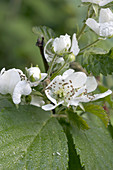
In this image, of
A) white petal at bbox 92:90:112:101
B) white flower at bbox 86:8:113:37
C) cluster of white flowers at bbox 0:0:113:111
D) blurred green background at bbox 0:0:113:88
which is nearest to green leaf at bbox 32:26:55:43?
cluster of white flowers at bbox 0:0:113:111

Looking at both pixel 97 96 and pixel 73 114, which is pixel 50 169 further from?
pixel 97 96

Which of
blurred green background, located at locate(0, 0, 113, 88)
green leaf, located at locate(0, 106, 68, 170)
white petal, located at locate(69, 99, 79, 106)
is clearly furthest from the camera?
blurred green background, located at locate(0, 0, 113, 88)

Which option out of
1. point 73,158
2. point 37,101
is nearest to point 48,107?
point 37,101

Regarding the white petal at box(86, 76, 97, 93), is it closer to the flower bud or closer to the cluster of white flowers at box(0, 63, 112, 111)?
the cluster of white flowers at box(0, 63, 112, 111)

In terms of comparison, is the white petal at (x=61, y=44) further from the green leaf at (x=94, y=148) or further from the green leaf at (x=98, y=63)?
the green leaf at (x=94, y=148)

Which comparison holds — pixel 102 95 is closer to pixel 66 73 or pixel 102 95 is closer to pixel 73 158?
pixel 66 73

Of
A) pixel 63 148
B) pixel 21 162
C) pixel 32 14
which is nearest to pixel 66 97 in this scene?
pixel 63 148
